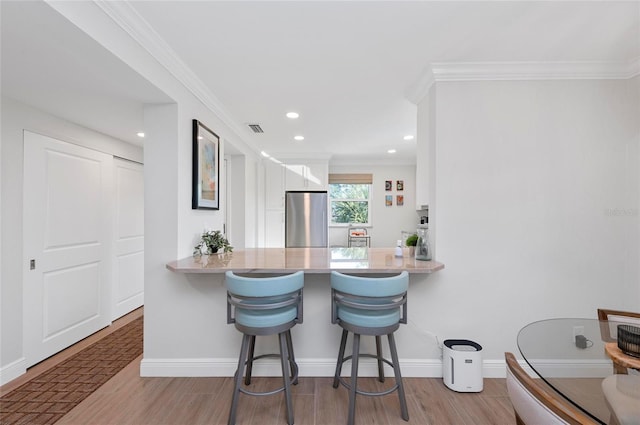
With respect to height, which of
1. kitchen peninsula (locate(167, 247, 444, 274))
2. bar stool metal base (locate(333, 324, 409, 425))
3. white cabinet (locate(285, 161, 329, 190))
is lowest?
bar stool metal base (locate(333, 324, 409, 425))

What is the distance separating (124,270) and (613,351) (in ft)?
14.3

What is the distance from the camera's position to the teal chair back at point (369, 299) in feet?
5.71

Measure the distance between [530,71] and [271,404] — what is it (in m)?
3.02

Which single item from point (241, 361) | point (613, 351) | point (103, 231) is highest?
point (103, 231)

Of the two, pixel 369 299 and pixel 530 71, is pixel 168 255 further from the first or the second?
pixel 530 71

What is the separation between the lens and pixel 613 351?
122 cm

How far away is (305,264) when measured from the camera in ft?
6.95

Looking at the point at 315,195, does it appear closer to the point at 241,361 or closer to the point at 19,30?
the point at 241,361

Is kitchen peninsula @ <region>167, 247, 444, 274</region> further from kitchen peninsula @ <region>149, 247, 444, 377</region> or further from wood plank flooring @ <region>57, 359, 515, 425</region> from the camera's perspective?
wood plank flooring @ <region>57, 359, 515, 425</region>

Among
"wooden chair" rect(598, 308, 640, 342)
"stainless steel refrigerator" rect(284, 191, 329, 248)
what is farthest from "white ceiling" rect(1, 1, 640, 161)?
"stainless steel refrigerator" rect(284, 191, 329, 248)

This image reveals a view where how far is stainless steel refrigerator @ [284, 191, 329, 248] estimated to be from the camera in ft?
17.3

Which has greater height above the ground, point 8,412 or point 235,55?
point 235,55

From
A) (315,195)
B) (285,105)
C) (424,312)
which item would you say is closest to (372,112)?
(285,105)

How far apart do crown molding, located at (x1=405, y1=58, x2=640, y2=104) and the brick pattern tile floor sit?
11.4 feet
